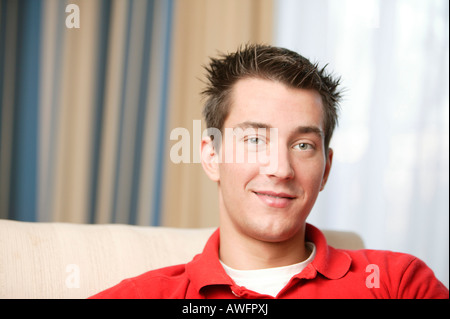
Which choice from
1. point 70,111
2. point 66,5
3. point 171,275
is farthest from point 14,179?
point 171,275

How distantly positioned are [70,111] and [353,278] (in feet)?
5.42

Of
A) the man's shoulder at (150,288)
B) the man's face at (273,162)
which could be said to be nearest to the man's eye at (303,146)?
the man's face at (273,162)

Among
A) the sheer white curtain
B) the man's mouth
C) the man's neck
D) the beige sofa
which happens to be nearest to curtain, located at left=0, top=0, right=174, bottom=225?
the sheer white curtain

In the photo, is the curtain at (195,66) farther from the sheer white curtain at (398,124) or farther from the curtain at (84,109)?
the sheer white curtain at (398,124)

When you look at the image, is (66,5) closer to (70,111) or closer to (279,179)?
(70,111)

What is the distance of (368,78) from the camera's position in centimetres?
249

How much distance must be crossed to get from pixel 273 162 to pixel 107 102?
1.54 m

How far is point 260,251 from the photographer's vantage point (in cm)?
109

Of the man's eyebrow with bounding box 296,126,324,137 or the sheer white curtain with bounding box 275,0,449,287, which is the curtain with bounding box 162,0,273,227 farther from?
the man's eyebrow with bounding box 296,126,324,137

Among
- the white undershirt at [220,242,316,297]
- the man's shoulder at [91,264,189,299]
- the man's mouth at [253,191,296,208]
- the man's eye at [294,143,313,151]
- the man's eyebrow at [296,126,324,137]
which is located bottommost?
the man's shoulder at [91,264,189,299]

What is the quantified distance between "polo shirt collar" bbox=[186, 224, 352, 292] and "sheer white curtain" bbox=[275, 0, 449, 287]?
1.40m

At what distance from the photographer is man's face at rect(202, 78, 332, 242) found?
104 cm

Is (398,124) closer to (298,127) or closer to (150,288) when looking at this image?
(298,127)

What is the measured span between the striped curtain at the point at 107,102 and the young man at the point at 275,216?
1327 mm
